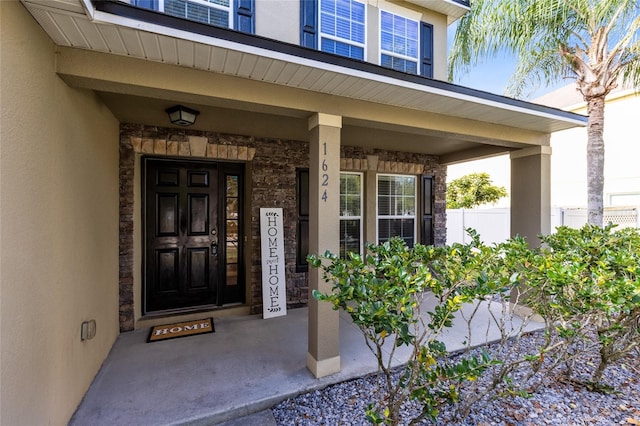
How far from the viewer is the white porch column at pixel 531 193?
174 inches

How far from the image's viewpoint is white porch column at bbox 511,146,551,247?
14.5ft

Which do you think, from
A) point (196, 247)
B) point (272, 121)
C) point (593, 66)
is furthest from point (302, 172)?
point (593, 66)

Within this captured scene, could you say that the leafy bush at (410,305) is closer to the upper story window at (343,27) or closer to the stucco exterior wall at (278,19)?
the stucco exterior wall at (278,19)

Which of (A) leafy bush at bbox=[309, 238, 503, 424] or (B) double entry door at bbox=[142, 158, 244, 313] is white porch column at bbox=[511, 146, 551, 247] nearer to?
(A) leafy bush at bbox=[309, 238, 503, 424]

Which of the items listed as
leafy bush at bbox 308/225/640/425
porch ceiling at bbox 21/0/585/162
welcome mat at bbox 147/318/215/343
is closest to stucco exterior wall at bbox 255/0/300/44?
porch ceiling at bbox 21/0/585/162

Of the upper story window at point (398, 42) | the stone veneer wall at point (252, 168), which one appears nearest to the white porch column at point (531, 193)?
the stone veneer wall at point (252, 168)

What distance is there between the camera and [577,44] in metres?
5.47

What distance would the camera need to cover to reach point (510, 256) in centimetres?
253

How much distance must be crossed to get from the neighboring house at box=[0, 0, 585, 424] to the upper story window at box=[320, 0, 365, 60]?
0.03 m

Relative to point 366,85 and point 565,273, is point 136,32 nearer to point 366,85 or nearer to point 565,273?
point 366,85

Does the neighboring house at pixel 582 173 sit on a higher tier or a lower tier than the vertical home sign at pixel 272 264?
higher

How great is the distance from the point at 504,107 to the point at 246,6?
342 cm

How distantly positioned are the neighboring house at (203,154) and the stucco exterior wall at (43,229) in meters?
0.01

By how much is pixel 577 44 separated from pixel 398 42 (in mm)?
3557
